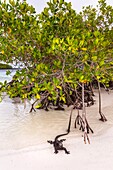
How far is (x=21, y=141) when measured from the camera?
2.70 metres

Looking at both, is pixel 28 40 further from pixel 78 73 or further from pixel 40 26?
pixel 78 73

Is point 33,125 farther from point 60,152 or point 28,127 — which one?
point 60,152

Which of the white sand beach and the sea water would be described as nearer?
the white sand beach

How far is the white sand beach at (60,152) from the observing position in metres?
2.15

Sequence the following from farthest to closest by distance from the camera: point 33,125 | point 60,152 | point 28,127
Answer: point 33,125 < point 28,127 < point 60,152

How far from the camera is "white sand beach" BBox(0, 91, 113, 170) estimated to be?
215 cm

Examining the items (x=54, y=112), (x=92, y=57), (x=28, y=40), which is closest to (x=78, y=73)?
(x=92, y=57)

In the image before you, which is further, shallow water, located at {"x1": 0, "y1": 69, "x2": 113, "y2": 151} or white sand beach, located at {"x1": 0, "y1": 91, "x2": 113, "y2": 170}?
shallow water, located at {"x1": 0, "y1": 69, "x2": 113, "y2": 151}

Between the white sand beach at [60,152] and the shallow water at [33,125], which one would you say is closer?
the white sand beach at [60,152]

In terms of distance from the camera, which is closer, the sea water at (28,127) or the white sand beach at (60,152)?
the white sand beach at (60,152)

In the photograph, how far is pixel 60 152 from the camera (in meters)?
2.42

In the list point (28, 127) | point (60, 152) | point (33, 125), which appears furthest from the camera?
point (33, 125)

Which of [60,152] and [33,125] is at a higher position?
[33,125]

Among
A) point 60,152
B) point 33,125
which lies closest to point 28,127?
point 33,125
